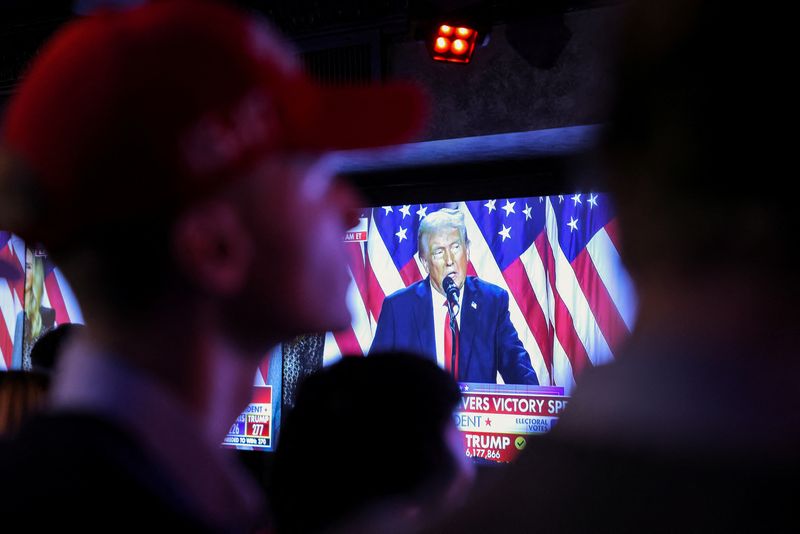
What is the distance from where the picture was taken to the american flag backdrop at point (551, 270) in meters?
3.73

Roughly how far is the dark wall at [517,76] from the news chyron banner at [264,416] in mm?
1643

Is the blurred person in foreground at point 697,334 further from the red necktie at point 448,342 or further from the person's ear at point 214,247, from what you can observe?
the red necktie at point 448,342

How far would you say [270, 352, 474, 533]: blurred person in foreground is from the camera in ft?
3.71

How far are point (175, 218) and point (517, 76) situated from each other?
330 cm

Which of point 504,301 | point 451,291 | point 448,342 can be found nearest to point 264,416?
point 448,342

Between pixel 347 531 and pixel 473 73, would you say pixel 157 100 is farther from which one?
pixel 473 73

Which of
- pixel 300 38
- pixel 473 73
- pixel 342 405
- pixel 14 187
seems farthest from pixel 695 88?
pixel 300 38

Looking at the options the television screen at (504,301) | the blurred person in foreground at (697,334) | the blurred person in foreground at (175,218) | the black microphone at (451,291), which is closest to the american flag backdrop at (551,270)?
the television screen at (504,301)

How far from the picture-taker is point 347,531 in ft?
1.86

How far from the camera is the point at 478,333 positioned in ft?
12.9

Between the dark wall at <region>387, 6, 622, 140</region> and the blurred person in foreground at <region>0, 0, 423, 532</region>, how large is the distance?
9.86 ft

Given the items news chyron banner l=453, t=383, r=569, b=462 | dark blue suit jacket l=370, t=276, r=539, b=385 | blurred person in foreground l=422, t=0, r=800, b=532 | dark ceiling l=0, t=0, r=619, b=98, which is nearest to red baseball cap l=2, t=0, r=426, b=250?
blurred person in foreground l=422, t=0, r=800, b=532

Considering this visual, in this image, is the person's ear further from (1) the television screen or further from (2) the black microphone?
(2) the black microphone

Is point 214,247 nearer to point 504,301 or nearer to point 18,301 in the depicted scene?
point 504,301
